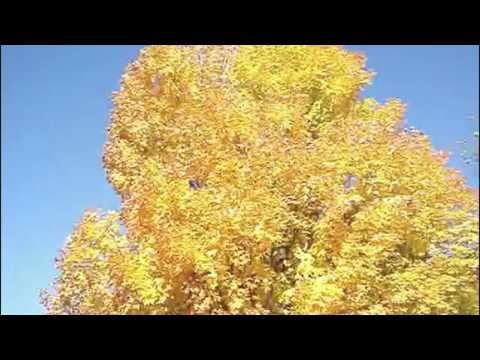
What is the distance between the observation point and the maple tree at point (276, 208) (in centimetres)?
726

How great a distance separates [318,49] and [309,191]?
283 cm

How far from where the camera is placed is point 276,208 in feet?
24.7

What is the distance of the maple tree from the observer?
726 centimetres

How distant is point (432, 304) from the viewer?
7125 mm

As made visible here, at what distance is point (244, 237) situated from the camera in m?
7.36

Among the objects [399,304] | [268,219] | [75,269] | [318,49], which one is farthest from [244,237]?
[318,49]
